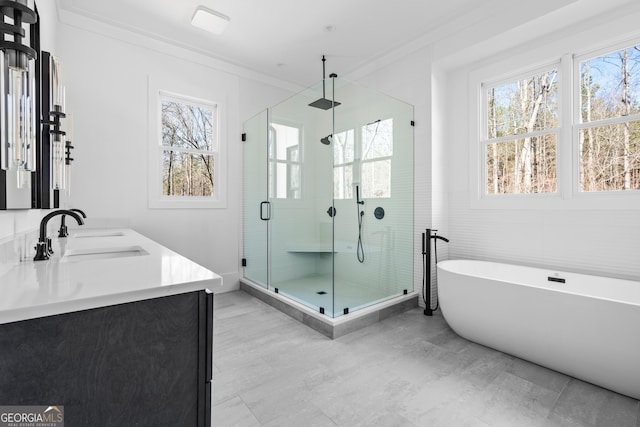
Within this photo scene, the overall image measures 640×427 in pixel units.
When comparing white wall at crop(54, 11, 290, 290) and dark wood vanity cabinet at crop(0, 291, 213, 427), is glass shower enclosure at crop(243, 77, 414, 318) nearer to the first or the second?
white wall at crop(54, 11, 290, 290)

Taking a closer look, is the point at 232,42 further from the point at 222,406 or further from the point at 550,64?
the point at 222,406

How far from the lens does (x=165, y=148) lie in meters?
3.30

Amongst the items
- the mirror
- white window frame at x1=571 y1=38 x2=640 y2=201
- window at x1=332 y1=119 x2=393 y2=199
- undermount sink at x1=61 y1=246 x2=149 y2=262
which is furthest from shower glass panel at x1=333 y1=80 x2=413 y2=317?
the mirror

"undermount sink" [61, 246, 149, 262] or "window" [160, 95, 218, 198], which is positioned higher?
"window" [160, 95, 218, 198]

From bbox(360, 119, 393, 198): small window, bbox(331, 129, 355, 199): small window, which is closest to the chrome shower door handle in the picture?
bbox(331, 129, 355, 199): small window

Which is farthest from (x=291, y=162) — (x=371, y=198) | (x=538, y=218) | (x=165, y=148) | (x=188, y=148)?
A: (x=538, y=218)

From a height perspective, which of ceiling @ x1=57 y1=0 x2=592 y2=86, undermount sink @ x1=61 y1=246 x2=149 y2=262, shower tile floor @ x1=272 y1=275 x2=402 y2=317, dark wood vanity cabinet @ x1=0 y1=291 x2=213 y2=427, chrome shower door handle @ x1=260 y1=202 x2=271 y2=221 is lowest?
shower tile floor @ x1=272 y1=275 x2=402 y2=317

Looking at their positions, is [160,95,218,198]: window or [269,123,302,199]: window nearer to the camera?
[269,123,302,199]: window

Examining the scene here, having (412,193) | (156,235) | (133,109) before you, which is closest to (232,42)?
(133,109)

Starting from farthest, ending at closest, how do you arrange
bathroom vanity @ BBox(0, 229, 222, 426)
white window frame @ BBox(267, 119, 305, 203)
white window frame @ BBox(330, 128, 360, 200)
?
white window frame @ BBox(267, 119, 305, 203) → white window frame @ BBox(330, 128, 360, 200) → bathroom vanity @ BBox(0, 229, 222, 426)

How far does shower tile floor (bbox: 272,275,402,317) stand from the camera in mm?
2604

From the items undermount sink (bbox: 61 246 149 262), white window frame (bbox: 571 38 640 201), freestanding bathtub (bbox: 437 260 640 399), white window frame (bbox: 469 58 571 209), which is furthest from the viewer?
white window frame (bbox: 469 58 571 209)

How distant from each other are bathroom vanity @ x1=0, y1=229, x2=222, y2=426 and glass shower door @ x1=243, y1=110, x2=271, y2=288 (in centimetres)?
245

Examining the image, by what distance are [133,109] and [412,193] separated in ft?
9.73
